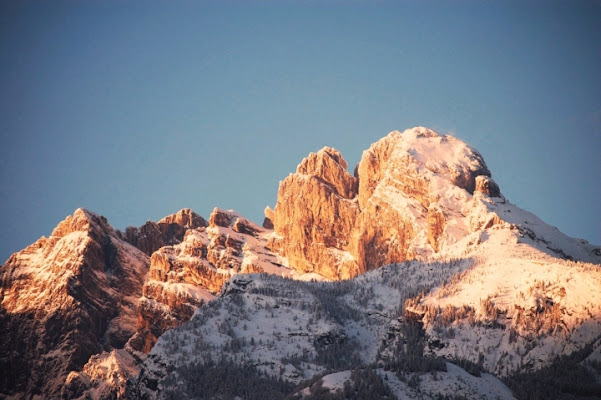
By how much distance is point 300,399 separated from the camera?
200 m

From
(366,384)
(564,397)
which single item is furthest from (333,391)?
(564,397)

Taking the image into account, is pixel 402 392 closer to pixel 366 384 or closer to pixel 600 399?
pixel 366 384

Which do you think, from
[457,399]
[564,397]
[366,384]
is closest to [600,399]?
[564,397]

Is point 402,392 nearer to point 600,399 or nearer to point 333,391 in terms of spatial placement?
point 333,391

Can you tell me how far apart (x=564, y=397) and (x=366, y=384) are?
122ft

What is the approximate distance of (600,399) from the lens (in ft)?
648

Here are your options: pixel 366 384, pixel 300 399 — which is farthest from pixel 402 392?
pixel 300 399

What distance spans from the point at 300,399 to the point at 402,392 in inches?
752

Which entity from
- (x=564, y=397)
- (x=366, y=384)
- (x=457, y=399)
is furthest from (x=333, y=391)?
(x=564, y=397)

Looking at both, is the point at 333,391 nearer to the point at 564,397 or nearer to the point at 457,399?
the point at 457,399

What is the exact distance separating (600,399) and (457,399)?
85.9ft

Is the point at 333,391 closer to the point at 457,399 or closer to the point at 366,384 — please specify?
the point at 366,384

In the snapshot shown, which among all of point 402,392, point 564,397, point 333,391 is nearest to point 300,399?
point 333,391

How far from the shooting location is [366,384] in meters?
199
